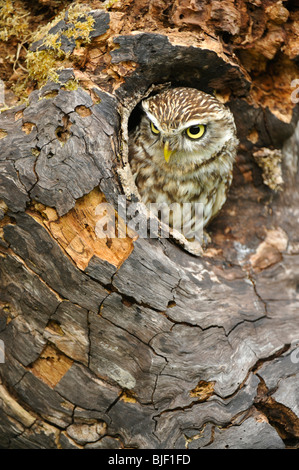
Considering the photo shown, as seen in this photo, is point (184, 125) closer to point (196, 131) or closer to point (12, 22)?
point (196, 131)

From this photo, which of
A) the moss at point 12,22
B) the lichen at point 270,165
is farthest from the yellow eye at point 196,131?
the moss at point 12,22

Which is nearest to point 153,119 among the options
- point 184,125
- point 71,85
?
point 184,125

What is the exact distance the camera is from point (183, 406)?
251 cm

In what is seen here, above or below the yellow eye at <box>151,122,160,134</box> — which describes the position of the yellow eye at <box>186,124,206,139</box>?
above

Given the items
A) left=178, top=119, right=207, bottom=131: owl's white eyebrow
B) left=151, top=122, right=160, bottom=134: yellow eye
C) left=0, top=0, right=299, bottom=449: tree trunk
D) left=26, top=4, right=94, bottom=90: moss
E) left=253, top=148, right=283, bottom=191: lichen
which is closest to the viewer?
left=0, top=0, right=299, bottom=449: tree trunk

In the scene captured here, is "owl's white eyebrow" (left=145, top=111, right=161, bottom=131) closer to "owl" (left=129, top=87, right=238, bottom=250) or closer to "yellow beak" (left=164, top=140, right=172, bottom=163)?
"owl" (left=129, top=87, right=238, bottom=250)

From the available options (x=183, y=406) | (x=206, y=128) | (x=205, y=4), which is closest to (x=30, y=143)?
(x=206, y=128)

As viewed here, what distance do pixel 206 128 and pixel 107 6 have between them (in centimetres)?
90

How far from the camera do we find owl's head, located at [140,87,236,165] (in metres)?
2.74

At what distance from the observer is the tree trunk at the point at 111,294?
2.37m

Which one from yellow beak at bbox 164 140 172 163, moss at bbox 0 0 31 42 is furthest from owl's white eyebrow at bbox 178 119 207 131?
moss at bbox 0 0 31 42

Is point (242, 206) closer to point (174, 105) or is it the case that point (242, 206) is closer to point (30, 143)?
point (174, 105)

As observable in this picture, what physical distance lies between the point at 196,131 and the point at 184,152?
15 cm

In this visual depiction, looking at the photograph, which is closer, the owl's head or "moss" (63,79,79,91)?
"moss" (63,79,79,91)
